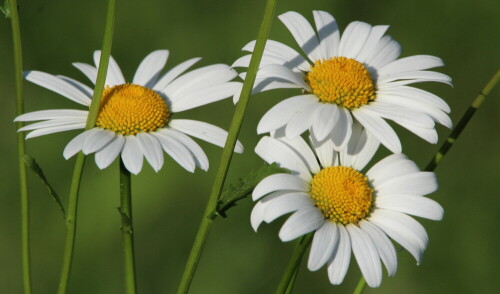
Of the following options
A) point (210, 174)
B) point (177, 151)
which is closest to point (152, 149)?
point (177, 151)

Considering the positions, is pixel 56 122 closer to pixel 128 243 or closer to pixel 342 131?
pixel 128 243

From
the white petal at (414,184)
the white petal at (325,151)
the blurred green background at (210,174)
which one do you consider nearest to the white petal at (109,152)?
the white petal at (325,151)

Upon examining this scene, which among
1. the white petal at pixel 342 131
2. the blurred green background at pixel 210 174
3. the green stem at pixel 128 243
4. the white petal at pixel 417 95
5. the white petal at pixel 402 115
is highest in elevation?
the white petal at pixel 417 95

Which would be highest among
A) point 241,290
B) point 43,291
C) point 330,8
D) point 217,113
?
point 330,8

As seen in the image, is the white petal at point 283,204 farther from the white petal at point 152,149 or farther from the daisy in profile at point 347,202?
the white petal at point 152,149

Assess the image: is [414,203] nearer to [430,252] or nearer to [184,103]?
[184,103]

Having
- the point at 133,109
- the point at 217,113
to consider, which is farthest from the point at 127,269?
the point at 217,113
